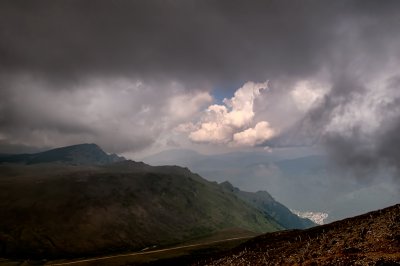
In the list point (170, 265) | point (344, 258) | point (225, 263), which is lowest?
point (170, 265)

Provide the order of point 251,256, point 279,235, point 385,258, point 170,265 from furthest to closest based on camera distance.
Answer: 1. point 170,265
2. point 279,235
3. point 251,256
4. point 385,258

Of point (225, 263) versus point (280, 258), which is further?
point (225, 263)

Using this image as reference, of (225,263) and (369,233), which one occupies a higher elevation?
(369,233)

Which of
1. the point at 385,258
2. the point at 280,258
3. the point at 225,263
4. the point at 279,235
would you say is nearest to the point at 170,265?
the point at 279,235

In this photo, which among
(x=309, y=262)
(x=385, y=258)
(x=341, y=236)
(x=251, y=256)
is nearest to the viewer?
(x=385, y=258)

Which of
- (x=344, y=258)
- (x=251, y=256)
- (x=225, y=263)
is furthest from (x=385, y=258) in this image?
(x=225, y=263)

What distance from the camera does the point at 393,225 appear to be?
54.9 m

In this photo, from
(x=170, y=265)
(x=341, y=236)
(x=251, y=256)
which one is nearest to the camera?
(x=341, y=236)

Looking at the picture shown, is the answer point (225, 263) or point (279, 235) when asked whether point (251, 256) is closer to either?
point (225, 263)

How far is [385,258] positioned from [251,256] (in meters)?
33.2

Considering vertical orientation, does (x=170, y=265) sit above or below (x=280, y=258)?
below

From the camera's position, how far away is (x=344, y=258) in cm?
4416

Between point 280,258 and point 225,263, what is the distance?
17.6 metres

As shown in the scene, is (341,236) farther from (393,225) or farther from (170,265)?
(170,265)
